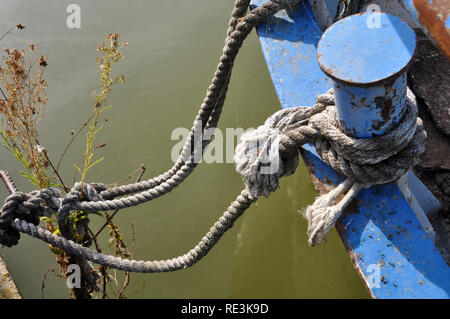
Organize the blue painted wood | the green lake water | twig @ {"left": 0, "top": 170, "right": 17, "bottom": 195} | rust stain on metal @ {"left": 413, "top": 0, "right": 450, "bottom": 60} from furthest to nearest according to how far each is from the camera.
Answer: the green lake water
twig @ {"left": 0, "top": 170, "right": 17, "bottom": 195}
the blue painted wood
rust stain on metal @ {"left": 413, "top": 0, "right": 450, "bottom": 60}

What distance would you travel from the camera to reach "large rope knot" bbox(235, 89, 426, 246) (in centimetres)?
137

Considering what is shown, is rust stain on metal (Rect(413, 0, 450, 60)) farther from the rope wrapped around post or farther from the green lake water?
the green lake water

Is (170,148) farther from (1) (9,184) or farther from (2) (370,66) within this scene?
(2) (370,66)

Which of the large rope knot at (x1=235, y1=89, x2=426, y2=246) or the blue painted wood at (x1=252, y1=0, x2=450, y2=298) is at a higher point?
the large rope knot at (x1=235, y1=89, x2=426, y2=246)

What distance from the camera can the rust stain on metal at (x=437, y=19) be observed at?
116cm

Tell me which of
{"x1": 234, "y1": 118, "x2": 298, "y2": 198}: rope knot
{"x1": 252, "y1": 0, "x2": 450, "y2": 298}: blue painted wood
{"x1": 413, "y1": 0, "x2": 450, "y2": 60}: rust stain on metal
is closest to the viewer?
{"x1": 413, "y1": 0, "x2": 450, "y2": 60}: rust stain on metal

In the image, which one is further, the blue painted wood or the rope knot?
the rope knot

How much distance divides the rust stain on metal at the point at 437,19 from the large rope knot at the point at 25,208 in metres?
1.65

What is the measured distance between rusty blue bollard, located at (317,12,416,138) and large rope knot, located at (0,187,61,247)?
A: 1374 mm

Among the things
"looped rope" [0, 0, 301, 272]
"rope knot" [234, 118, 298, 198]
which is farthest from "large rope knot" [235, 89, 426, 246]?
"looped rope" [0, 0, 301, 272]

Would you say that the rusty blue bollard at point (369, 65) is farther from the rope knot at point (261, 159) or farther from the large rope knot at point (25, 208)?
the large rope knot at point (25, 208)

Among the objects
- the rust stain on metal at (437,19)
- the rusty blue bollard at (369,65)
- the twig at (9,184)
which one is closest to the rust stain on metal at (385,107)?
the rusty blue bollard at (369,65)

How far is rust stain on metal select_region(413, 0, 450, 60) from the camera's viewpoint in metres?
1.16
